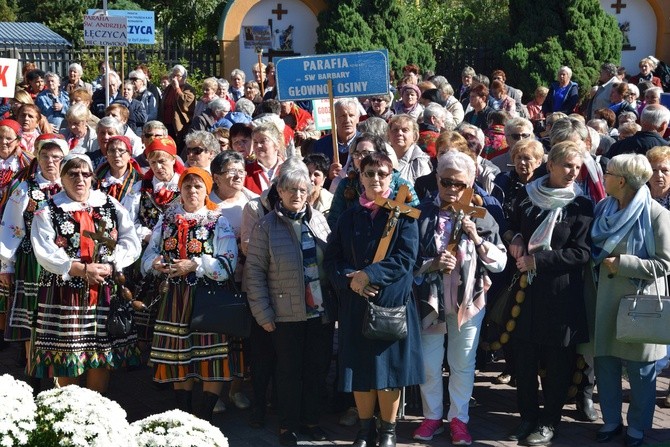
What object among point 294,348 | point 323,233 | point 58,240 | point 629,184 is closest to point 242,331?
point 294,348

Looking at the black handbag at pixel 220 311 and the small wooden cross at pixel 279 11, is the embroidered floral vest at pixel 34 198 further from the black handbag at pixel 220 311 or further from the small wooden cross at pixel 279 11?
the small wooden cross at pixel 279 11

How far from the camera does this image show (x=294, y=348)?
6371mm

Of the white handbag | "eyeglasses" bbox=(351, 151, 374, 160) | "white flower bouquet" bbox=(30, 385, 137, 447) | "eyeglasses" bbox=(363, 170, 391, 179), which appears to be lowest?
"white flower bouquet" bbox=(30, 385, 137, 447)

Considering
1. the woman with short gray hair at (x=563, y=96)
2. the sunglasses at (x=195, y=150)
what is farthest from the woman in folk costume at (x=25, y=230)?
the woman with short gray hair at (x=563, y=96)

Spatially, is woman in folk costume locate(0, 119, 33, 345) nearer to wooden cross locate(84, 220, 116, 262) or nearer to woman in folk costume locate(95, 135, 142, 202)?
woman in folk costume locate(95, 135, 142, 202)

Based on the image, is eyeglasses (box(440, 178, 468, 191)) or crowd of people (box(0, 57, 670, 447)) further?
eyeglasses (box(440, 178, 468, 191))

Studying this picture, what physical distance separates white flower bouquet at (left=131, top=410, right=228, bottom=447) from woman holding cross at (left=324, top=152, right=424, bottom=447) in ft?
6.96

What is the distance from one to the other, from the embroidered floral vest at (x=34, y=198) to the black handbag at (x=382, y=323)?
8.36 ft

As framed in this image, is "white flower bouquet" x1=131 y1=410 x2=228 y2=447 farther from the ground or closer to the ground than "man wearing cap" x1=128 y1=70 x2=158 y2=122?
closer to the ground

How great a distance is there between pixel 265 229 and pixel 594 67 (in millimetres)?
17995

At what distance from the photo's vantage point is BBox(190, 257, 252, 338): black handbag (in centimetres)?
631

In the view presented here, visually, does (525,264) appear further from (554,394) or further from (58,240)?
(58,240)

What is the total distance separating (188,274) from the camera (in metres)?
6.44

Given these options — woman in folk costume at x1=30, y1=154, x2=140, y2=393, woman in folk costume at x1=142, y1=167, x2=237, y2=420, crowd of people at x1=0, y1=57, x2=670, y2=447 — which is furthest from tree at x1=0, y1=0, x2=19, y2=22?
woman in folk costume at x1=142, y1=167, x2=237, y2=420
